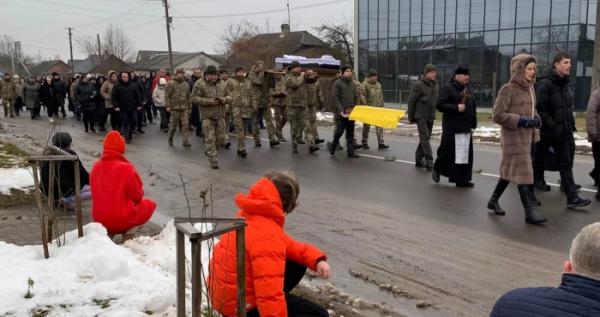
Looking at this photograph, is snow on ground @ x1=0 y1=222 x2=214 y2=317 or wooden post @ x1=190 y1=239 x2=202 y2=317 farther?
snow on ground @ x1=0 y1=222 x2=214 y2=317

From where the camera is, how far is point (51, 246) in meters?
5.54

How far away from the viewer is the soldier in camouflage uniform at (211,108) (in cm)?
1159

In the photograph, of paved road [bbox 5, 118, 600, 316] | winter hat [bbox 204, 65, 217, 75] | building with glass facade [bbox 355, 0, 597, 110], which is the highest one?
building with glass facade [bbox 355, 0, 597, 110]

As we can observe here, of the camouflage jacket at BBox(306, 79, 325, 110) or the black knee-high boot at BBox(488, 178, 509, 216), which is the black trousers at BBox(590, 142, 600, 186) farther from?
the camouflage jacket at BBox(306, 79, 325, 110)

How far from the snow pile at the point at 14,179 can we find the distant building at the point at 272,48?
40316 millimetres

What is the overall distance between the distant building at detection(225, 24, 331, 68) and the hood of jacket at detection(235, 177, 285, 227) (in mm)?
46324

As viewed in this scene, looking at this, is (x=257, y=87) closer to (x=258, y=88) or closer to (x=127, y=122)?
(x=258, y=88)

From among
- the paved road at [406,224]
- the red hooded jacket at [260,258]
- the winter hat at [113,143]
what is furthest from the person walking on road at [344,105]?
the red hooded jacket at [260,258]

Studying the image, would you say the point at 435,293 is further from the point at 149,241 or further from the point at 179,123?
the point at 179,123

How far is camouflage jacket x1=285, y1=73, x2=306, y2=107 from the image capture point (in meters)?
13.3

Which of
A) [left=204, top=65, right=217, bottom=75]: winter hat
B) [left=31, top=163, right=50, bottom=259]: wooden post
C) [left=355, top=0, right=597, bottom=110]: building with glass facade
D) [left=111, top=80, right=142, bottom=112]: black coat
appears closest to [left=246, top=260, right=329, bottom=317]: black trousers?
[left=31, top=163, right=50, bottom=259]: wooden post

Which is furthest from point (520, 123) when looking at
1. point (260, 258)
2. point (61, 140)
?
point (61, 140)

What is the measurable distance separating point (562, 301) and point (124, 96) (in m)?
15.1

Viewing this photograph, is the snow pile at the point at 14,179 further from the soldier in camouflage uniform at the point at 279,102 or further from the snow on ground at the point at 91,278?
the soldier in camouflage uniform at the point at 279,102
